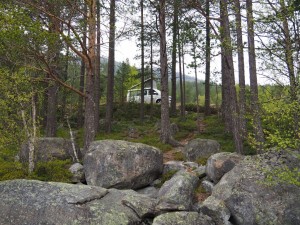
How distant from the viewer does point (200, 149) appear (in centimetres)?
1436

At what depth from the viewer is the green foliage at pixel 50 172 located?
436 inches

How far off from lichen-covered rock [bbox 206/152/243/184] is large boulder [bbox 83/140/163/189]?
2339 millimetres

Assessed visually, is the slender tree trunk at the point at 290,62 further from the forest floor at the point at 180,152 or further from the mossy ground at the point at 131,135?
the mossy ground at the point at 131,135

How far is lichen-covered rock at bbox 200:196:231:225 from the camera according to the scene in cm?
801

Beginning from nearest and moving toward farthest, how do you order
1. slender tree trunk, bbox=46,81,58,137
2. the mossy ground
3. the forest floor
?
the forest floor → the mossy ground → slender tree trunk, bbox=46,81,58,137

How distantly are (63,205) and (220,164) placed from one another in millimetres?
5300

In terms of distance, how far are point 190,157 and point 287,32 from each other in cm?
816

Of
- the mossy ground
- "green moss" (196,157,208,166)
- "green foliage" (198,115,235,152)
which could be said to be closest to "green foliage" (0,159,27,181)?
the mossy ground

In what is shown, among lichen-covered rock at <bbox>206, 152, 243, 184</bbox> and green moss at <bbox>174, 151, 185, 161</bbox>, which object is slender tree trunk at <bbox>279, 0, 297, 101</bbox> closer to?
lichen-covered rock at <bbox>206, 152, 243, 184</bbox>

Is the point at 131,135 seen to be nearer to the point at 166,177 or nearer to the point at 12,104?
the point at 166,177

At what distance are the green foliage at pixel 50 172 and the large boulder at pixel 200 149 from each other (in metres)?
5.77

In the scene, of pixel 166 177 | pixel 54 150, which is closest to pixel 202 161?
pixel 166 177

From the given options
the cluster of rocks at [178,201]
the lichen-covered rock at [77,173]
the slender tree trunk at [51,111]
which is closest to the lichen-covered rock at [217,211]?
the cluster of rocks at [178,201]

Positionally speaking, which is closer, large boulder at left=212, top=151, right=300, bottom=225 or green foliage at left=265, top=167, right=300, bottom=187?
green foliage at left=265, top=167, right=300, bottom=187
